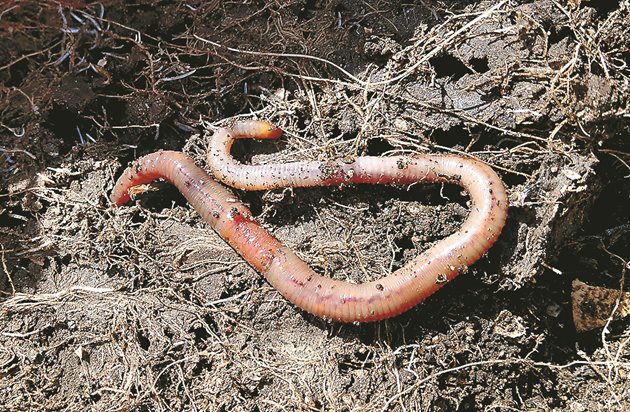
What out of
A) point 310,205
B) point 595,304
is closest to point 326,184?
point 310,205

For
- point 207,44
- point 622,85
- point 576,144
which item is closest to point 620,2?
point 622,85

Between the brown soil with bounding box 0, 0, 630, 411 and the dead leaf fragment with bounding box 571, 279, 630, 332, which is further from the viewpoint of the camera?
the dead leaf fragment with bounding box 571, 279, 630, 332

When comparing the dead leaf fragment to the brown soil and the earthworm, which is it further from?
the earthworm

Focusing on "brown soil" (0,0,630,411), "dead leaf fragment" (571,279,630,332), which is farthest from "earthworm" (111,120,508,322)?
"dead leaf fragment" (571,279,630,332)

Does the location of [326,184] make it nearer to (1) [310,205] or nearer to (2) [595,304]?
(1) [310,205]

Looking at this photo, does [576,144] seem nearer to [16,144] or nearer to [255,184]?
[255,184]

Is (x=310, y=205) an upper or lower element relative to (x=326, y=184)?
lower

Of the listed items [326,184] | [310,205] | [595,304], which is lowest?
[595,304]
